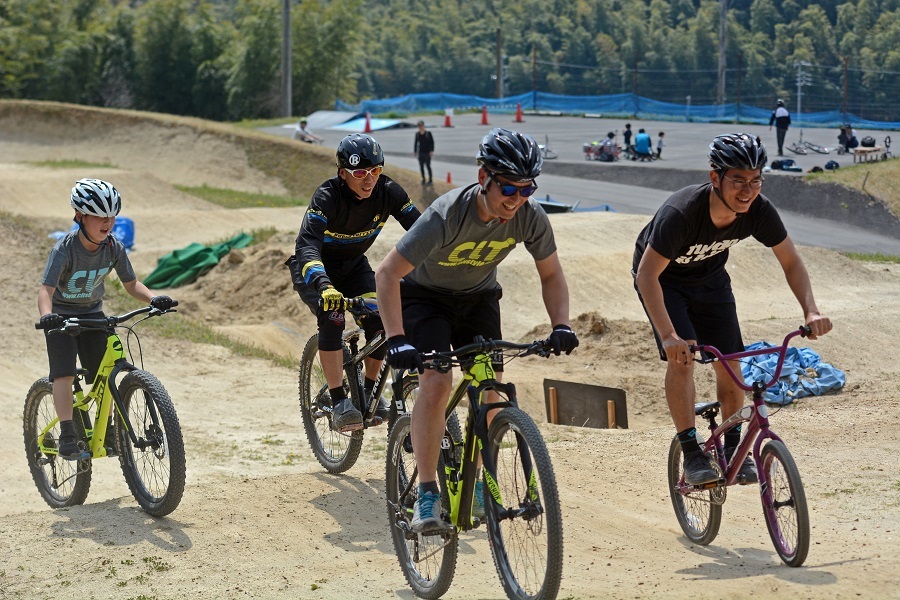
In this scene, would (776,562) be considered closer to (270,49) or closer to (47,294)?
(47,294)

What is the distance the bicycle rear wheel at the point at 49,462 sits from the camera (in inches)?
310

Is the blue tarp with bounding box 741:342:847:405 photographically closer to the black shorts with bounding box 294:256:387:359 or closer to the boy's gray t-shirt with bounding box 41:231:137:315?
the black shorts with bounding box 294:256:387:359

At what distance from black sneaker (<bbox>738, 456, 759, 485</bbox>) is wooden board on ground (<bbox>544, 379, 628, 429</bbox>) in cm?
499

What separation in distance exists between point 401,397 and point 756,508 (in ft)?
7.80

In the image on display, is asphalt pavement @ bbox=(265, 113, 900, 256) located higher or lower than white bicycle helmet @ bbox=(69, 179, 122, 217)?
lower

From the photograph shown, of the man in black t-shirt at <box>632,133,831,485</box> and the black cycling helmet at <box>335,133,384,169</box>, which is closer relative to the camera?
the man in black t-shirt at <box>632,133,831,485</box>

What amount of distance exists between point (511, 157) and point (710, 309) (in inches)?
77.1

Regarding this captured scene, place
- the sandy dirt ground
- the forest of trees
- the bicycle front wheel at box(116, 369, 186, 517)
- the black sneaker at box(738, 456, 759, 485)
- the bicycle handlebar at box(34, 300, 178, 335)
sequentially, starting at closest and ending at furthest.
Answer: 1. the sandy dirt ground
2. the black sneaker at box(738, 456, 759, 485)
3. the bicycle front wheel at box(116, 369, 186, 517)
4. the bicycle handlebar at box(34, 300, 178, 335)
5. the forest of trees

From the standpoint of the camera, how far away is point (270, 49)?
62156 mm

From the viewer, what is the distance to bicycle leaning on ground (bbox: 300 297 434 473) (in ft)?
24.0

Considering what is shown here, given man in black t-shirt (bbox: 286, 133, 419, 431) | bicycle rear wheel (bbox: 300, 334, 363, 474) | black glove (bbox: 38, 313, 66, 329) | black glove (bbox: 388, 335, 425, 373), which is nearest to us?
black glove (bbox: 388, 335, 425, 373)

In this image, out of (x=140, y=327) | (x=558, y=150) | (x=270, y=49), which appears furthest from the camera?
(x=270, y=49)

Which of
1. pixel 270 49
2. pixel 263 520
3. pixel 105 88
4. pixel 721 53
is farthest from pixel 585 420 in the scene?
pixel 105 88

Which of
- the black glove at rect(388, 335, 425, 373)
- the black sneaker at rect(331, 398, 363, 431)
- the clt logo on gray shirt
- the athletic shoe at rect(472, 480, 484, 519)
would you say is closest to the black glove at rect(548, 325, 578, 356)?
the black glove at rect(388, 335, 425, 373)
